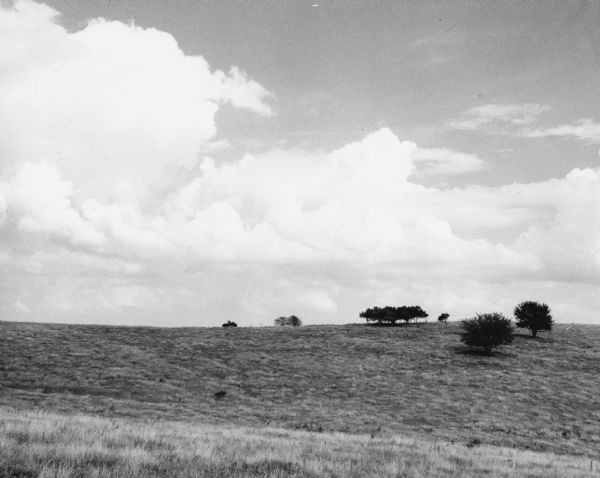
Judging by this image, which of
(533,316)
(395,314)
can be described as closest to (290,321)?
(395,314)

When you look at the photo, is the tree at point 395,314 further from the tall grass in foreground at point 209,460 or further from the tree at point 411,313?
the tall grass in foreground at point 209,460

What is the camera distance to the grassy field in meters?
27.3

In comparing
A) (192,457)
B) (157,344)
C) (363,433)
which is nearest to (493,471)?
(192,457)

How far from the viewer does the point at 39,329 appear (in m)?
55.6

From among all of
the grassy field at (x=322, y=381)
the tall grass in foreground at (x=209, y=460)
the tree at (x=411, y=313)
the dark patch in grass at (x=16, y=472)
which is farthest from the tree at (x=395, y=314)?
the dark patch in grass at (x=16, y=472)

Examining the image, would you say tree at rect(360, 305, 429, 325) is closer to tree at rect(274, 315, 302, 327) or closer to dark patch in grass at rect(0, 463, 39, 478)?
tree at rect(274, 315, 302, 327)

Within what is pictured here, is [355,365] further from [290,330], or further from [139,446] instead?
[139,446]

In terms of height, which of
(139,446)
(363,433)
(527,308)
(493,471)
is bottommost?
(363,433)

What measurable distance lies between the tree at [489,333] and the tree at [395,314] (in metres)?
18.7

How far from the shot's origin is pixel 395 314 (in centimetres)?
7406

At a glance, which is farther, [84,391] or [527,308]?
[527,308]

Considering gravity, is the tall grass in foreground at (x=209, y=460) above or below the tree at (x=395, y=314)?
below

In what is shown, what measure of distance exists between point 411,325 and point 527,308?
16.9 metres

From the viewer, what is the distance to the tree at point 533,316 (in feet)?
207
